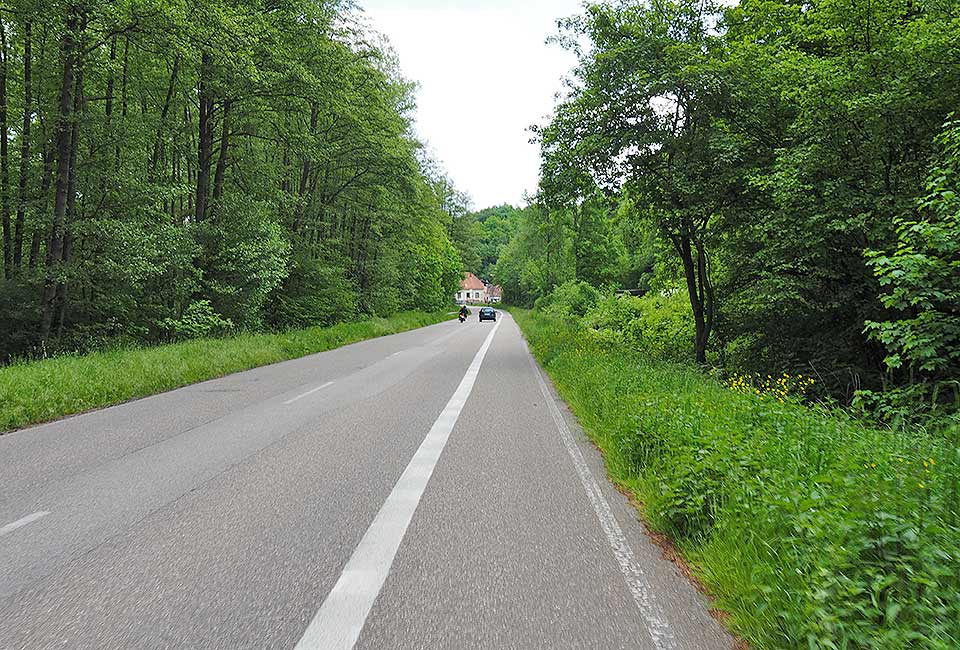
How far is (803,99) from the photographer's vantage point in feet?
29.4

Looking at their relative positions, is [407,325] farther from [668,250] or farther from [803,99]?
[803,99]

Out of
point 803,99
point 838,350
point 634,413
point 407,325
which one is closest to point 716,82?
point 803,99

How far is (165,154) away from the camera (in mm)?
23188

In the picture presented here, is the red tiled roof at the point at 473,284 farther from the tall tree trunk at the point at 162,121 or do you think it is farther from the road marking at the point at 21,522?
the road marking at the point at 21,522

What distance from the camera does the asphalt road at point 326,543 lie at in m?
2.80

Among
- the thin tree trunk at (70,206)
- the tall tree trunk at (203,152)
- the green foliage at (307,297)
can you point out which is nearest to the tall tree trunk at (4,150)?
the thin tree trunk at (70,206)

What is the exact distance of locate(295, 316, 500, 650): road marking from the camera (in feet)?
8.91

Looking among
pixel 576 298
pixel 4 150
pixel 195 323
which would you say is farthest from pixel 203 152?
pixel 576 298

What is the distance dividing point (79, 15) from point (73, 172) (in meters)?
4.19

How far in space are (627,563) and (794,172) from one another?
796cm

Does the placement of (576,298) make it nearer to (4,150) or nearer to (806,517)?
(4,150)

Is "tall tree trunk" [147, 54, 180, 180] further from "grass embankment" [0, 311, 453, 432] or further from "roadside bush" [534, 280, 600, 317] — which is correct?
"roadside bush" [534, 280, 600, 317]

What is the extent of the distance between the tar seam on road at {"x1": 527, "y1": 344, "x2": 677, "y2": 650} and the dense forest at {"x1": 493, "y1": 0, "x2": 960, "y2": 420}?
332 centimetres

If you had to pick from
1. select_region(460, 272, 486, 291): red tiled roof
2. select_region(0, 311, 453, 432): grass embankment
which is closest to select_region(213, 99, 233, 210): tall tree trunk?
select_region(0, 311, 453, 432): grass embankment
